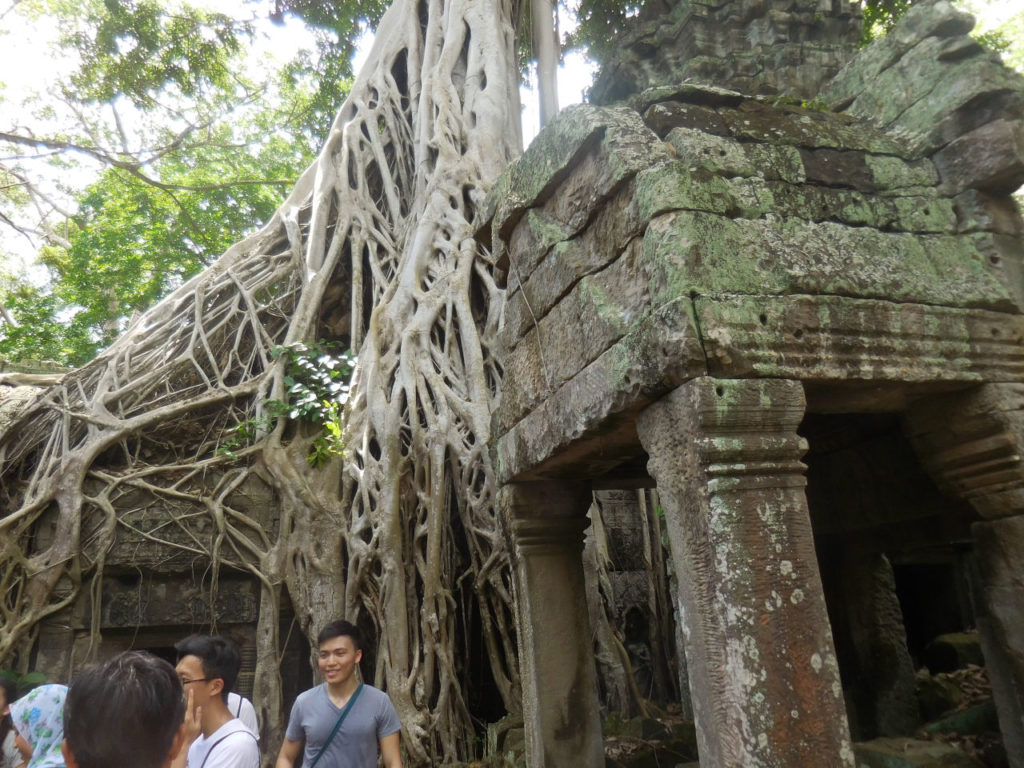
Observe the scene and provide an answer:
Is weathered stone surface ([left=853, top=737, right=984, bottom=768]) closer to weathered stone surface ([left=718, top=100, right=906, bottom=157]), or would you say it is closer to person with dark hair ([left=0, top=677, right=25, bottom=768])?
weathered stone surface ([left=718, top=100, right=906, bottom=157])

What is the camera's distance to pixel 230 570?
17.3 feet

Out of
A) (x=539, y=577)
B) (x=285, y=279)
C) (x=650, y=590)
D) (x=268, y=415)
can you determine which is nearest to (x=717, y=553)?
(x=539, y=577)

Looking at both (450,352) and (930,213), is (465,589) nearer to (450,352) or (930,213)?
(450,352)

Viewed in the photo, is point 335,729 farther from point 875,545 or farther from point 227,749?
point 875,545

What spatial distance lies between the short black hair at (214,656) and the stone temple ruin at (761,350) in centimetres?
107

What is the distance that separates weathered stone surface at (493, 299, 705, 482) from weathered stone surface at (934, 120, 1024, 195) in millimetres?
1289

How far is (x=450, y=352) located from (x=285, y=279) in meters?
2.79

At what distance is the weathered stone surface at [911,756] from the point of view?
103 inches

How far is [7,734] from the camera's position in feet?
9.13

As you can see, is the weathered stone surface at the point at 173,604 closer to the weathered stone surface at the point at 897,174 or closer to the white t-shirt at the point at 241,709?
the white t-shirt at the point at 241,709

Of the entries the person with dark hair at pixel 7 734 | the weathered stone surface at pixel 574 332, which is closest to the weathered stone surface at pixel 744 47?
the weathered stone surface at pixel 574 332

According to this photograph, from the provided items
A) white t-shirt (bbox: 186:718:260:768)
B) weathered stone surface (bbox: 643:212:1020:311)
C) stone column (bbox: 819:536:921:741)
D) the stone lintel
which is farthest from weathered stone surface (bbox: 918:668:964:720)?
white t-shirt (bbox: 186:718:260:768)

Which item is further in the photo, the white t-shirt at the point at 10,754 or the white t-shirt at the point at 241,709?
the white t-shirt at the point at 10,754

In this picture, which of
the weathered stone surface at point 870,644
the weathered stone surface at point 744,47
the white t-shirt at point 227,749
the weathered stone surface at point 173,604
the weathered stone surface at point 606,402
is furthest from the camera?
the weathered stone surface at point 173,604
